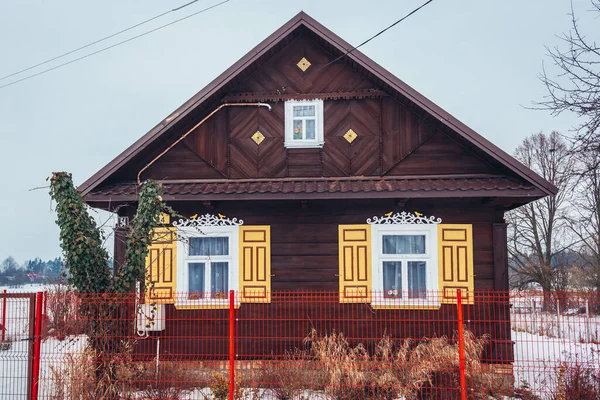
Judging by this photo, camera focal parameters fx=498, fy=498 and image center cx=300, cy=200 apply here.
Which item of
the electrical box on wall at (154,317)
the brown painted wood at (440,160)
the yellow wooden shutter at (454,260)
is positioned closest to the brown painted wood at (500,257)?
the yellow wooden shutter at (454,260)

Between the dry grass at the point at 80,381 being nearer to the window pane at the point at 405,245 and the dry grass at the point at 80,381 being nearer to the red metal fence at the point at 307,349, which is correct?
the red metal fence at the point at 307,349

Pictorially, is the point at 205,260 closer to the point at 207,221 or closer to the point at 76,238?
the point at 207,221

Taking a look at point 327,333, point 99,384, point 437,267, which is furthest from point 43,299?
point 437,267

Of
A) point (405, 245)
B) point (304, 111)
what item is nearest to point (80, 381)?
point (405, 245)

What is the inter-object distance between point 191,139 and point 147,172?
1136 mm

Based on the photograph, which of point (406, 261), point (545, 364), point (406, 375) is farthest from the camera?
point (406, 261)

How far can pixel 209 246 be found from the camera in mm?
10000

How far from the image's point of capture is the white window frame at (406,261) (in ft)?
31.3

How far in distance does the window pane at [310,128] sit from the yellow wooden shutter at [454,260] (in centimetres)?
315

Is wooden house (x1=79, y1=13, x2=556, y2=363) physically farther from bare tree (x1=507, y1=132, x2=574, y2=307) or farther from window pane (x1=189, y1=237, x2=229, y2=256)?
bare tree (x1=507, y1=132, x2=574, y2=307)

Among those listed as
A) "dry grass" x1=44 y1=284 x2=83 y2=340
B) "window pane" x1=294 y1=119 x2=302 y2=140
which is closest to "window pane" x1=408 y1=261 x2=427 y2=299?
"window pane" x1=294 y1=119 x2=302 y2=140

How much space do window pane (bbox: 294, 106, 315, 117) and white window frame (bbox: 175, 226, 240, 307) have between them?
2656 mm

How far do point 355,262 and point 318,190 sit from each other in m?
1.70

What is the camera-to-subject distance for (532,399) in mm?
7758
